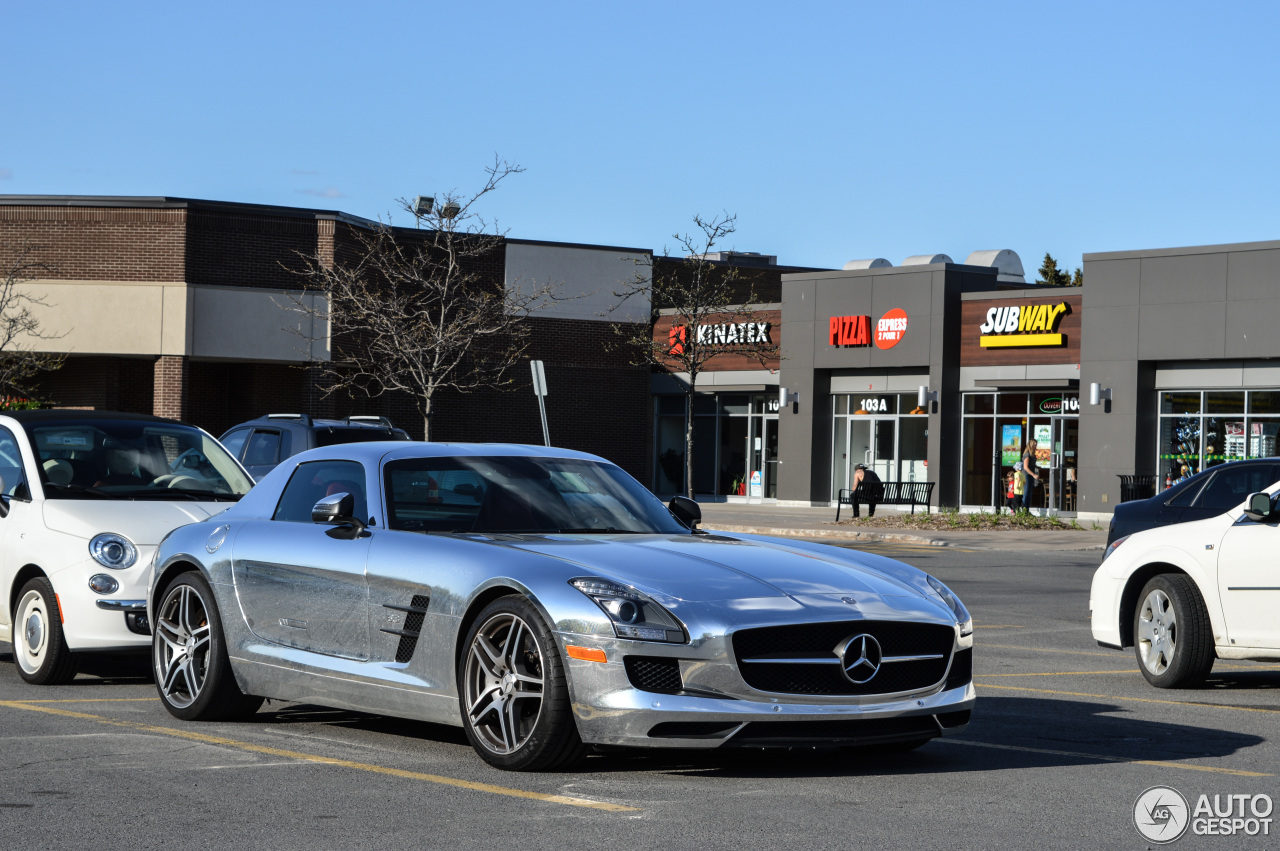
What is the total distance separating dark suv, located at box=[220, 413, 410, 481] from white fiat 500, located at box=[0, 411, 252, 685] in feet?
23.7

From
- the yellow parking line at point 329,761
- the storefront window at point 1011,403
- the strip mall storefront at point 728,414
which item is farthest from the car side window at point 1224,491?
the strip mall storefront at point 728,414

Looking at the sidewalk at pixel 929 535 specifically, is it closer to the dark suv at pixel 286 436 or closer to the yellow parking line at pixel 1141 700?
the dark suv at pixel 286 436

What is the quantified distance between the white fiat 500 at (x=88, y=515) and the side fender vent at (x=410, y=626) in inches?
119

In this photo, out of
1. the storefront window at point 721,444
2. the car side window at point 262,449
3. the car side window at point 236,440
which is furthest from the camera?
the storefront window at point 721,444

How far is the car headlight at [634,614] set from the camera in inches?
237

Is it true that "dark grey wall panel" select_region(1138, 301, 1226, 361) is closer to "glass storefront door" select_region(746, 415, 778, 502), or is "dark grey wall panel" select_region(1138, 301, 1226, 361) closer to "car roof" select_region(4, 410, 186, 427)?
"glass storefront door" select_region(746, 415, 778, 502)

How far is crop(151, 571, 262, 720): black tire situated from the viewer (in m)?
7.84

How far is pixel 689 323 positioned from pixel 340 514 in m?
35.1

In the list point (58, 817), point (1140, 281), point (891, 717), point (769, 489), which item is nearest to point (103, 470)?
point (58, 817)

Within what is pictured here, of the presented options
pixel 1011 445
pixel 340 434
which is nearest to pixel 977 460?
pixel 1011 445

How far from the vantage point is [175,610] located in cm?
823

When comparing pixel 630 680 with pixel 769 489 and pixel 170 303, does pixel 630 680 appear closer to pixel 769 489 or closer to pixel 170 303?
pixel 170 303

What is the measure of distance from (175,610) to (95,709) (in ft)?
2.37

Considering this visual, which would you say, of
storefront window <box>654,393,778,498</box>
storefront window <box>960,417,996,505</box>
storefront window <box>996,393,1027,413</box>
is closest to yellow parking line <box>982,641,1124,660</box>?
storefront window <box>996,393,1027,413</box>
